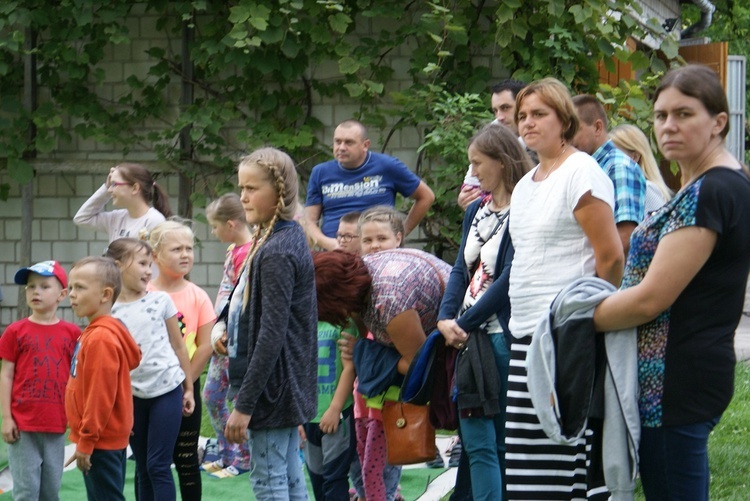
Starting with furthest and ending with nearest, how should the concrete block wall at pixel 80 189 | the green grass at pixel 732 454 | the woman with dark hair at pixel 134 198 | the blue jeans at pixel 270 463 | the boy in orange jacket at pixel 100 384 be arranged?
1. the concrete block wall at pixel 80 189
2. the woman with dark hair at pixel 134 198
3. the green grass at pixel 732 454
4. the boy in orange jacket at pixel 100 384
5. the blue jeans at pixel 270 463

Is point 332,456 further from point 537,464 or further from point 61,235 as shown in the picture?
point 61,235

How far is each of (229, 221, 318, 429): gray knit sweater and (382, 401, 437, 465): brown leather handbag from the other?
0.60m

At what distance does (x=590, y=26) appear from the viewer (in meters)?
8.35

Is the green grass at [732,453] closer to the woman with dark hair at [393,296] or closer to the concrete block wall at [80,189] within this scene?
the woman with dark hair at [393,296]

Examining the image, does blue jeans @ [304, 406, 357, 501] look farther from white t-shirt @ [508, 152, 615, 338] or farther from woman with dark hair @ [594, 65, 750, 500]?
woman with dark hair @ [594, 65, 750, 500]

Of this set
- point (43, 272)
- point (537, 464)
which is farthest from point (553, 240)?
point (43, 272)

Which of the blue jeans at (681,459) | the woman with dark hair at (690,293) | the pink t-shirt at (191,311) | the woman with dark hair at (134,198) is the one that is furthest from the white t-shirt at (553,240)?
the woman with dark hair at (134,198)

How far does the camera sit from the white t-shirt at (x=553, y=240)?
11.8 feet

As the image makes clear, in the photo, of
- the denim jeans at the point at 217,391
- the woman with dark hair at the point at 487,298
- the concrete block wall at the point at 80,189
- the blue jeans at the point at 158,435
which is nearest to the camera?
the woman with dark hair at the point at 487,298

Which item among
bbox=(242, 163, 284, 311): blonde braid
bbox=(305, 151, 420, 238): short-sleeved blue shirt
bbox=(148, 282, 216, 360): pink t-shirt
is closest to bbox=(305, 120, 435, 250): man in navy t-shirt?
bbox=(305, 151, 420, 238): short-sleeved blue shirt

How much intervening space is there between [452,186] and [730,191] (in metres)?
5.87

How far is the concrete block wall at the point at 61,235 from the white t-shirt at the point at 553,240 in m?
6.21

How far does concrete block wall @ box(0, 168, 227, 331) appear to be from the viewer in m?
9.64

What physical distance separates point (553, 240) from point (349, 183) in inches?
127
